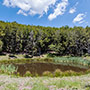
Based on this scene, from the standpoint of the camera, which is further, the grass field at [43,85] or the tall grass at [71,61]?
the tall grass at [71,61]

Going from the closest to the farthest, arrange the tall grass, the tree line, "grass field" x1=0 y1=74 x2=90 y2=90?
"grass field" x1=0 y1=74 x2=90 y2=90 < the tall grass < the tree line

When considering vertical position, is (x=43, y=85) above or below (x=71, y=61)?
above

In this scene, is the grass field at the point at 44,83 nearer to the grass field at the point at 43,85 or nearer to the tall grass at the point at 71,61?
the grass field at the point at 43,85

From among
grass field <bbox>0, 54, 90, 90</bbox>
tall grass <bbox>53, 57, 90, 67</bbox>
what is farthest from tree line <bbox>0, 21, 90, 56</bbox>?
grass field <bbox>0, 54, 90, 90</bbox>

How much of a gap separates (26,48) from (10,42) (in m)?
7.71

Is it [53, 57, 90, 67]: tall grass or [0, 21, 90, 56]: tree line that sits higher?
[0, 21, 90, 56]: tree line

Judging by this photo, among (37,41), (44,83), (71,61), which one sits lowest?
(71,61)

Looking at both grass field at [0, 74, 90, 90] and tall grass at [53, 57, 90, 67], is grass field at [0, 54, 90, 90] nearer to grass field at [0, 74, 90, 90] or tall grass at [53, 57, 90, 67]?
grass field at [0, 74, 90, 90]

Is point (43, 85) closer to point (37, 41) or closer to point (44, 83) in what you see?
point (44, 83)

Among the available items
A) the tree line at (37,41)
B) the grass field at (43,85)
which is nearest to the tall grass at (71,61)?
the tree line at (37,41)

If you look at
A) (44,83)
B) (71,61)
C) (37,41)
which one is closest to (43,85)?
(44,83)

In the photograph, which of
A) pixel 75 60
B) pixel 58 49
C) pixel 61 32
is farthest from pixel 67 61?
pixel 61 32

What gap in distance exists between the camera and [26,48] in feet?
167

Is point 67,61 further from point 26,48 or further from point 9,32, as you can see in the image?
point 9,32
